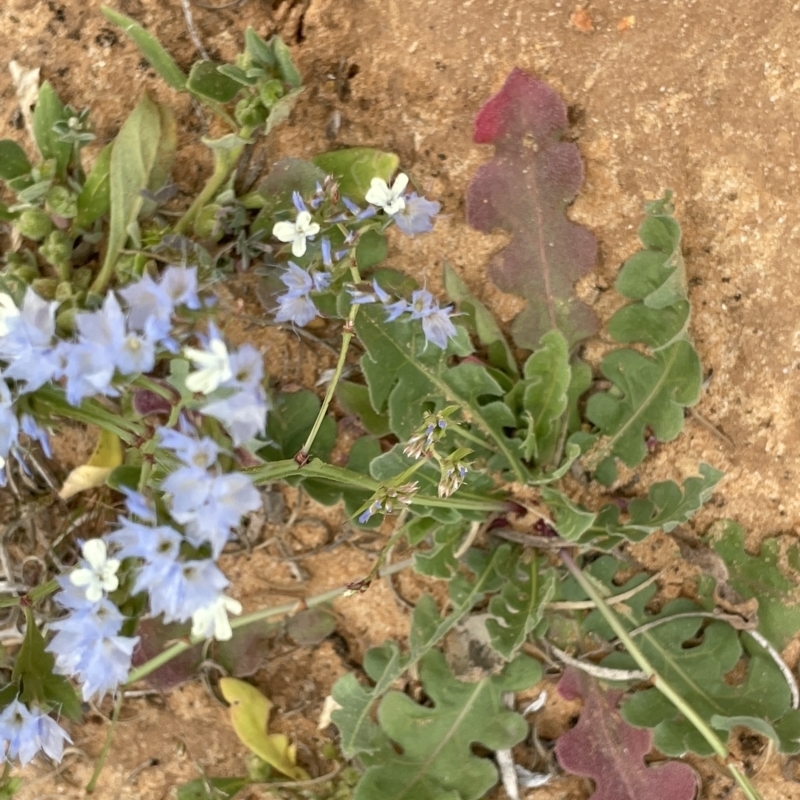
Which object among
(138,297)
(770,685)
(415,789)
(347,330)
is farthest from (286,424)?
(770,685)

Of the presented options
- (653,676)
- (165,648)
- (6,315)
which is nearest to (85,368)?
(6,315)

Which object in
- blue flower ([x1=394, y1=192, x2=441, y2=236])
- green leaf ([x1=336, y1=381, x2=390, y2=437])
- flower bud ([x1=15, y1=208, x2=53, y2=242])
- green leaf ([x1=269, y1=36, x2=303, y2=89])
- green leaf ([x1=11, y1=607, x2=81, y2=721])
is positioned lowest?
green leaf ([x1=11, y1=607, x2=81, y2=721])

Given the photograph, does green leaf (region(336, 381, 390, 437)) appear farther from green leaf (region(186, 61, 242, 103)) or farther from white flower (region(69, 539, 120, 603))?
white flower (region(69, 539, 120, 603))

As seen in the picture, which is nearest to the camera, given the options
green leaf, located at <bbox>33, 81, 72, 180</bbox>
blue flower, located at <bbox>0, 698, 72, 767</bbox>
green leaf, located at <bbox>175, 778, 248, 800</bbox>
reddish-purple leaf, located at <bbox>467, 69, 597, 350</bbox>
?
blue flower, located at <bbox>0, 698, 72, 767</bbox>

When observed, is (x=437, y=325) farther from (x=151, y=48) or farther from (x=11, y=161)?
(x=11, y=161)

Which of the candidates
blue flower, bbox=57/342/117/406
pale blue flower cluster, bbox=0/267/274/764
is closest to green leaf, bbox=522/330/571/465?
pale blue flower cluster, bbox=0/267/274/764

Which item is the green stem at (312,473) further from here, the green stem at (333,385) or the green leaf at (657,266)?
the green leaf at (657,266)
